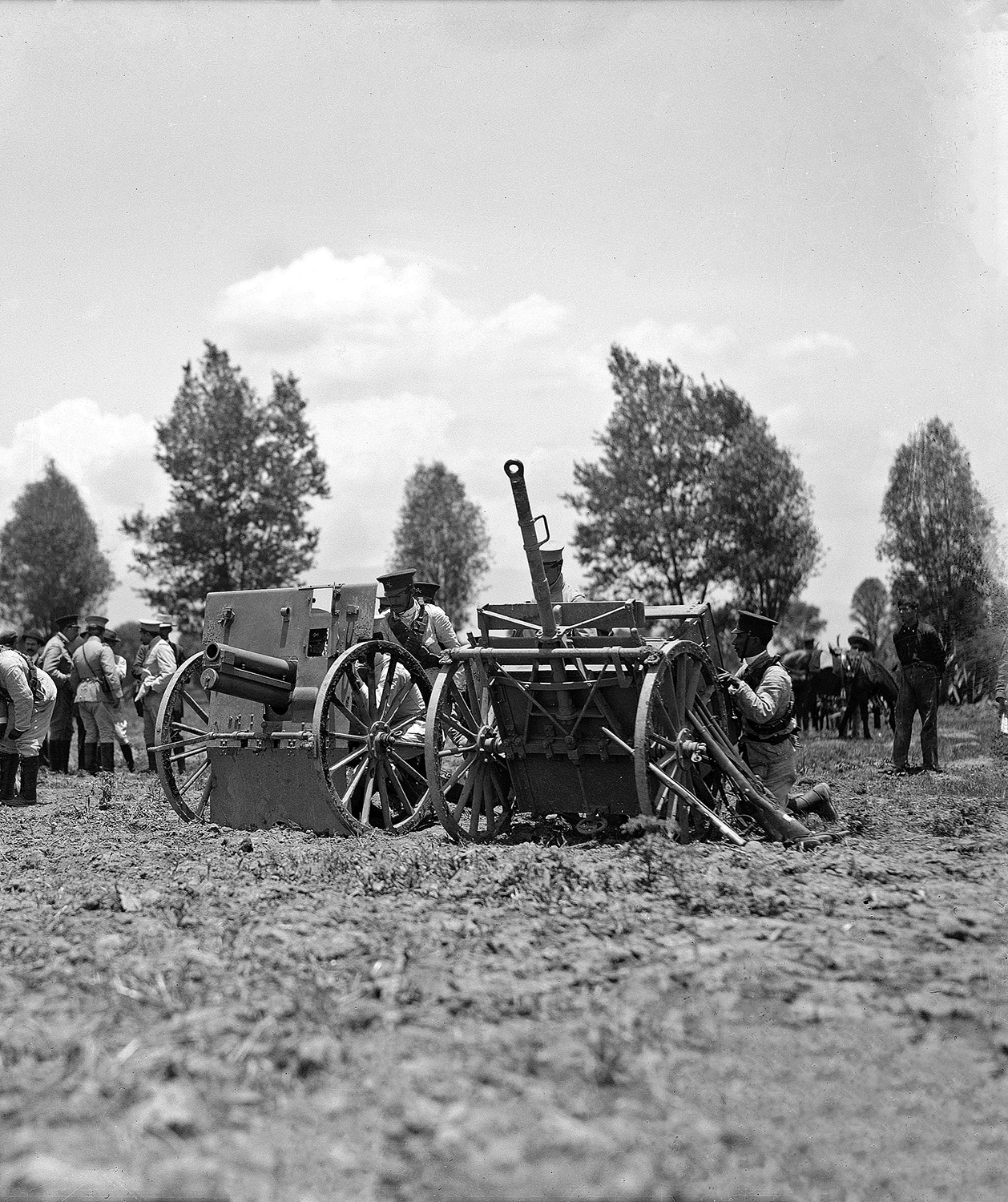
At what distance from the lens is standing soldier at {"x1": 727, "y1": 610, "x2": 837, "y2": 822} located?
834 centimetres

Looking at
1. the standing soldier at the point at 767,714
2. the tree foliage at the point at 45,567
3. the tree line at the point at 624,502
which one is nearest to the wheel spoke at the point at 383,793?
the standing soldier at the point at 767,714

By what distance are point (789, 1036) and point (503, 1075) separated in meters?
0.98

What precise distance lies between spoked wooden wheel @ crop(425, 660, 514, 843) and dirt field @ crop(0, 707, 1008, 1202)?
3.09ft

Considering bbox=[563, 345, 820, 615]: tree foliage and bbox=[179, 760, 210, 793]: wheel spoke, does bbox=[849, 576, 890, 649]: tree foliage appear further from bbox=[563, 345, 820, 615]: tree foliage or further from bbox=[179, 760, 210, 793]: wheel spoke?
bbox=[179, 760, 210, 793]: wheel spoke

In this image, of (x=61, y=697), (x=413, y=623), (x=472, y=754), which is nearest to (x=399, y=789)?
(x=472, y=754)

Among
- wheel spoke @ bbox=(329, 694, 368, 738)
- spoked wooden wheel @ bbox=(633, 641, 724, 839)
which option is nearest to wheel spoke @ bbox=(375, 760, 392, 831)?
wheel spoke @ bbox=(329, 694, 368, 738)

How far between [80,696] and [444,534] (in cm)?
3695

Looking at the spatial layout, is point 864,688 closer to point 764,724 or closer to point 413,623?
point 764,724

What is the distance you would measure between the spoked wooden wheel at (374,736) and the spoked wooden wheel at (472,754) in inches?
16.8

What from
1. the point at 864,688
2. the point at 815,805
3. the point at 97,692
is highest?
the point at 864,688

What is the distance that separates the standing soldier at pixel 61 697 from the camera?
51.6 ft

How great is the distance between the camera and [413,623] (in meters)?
9.43

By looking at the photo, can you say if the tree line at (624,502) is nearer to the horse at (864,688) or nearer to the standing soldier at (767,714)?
the horse at (864,688)

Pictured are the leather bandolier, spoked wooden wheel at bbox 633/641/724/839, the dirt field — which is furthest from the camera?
the leather bandolier
